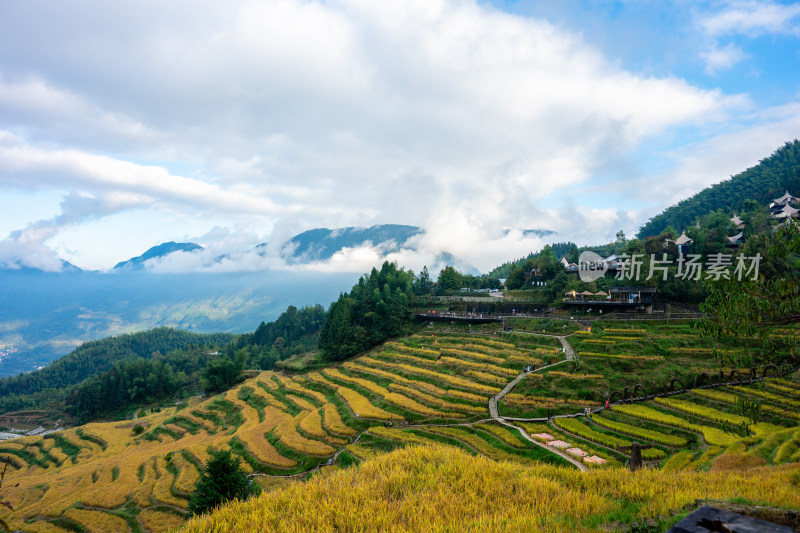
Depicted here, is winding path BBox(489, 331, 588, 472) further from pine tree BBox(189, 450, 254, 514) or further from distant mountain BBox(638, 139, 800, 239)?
distant mountain BBox(638, 139, 800, 239)

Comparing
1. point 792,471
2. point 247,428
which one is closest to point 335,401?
point 247,428

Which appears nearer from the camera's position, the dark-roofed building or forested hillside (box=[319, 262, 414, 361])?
the dark-roofed building

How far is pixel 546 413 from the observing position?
30.8 metres

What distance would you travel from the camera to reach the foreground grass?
8258 mm

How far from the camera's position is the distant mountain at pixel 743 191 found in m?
94.2

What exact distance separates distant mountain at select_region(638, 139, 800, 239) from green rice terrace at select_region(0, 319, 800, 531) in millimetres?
80798

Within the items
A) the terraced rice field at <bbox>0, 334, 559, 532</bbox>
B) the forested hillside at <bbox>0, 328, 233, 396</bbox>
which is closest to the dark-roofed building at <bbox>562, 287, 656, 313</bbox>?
the terraced rice field at <bbox>0, 334, 559, 532</bbox>

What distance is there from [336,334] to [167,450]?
1182 inches

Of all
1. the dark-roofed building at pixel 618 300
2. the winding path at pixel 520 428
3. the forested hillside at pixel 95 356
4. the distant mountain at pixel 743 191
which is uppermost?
the distant mountain at pixel 743 191

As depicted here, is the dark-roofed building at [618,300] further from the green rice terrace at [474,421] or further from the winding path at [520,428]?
the winding path at [520,428]

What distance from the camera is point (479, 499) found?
9.34 metres

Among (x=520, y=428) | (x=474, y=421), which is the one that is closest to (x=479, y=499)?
(x=520, y=428)

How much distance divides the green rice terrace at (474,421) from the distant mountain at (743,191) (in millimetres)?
80798

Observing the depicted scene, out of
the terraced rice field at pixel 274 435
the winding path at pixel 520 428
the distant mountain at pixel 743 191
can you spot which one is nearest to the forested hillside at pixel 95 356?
the terraced rice field at pixel 274 435
